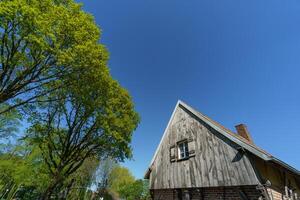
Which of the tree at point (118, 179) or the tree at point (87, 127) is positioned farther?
the tree at point (118, 179)

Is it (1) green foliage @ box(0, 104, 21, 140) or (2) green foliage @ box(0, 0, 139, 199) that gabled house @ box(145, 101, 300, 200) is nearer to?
(2) green foliage @ box(0, 0, 139, 199)

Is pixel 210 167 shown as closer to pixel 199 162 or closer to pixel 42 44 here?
pixel 199 162

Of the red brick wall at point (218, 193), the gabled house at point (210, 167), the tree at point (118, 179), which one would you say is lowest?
the red brick wall at point (218, 193)

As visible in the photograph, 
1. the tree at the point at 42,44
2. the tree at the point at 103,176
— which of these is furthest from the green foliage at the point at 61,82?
the tree at the point at 103,176

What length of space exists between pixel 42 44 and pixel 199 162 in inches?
368

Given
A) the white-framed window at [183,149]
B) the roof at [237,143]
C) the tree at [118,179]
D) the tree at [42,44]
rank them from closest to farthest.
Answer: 1. the tree at [42,44]
2. the roof at [237,143]
3. the white-framed window at [183,149]
4. the tree at [118,179]

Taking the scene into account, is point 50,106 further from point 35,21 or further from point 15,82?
point 35,21

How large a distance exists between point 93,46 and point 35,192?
110 feet

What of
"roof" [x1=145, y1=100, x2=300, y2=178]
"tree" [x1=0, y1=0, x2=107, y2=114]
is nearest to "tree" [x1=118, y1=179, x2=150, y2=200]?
"roof" [x1=145, y1=100, x2=300, y2=178]

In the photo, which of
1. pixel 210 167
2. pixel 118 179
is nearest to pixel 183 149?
pixel 210 167

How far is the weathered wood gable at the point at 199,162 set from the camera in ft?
24.6

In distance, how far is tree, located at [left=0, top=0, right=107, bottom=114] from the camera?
6055 mm

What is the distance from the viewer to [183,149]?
11.2 meters

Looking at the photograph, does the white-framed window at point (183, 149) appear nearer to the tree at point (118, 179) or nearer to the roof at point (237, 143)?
the roof at point (237, 143)
